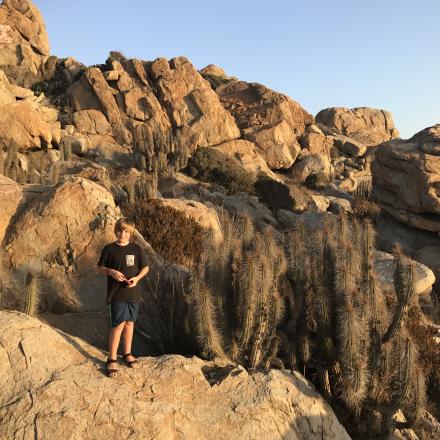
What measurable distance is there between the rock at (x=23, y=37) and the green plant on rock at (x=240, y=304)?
32.4 metres

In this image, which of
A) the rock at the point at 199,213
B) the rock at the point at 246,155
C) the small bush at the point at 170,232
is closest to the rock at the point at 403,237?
the rock at the point at 199,213

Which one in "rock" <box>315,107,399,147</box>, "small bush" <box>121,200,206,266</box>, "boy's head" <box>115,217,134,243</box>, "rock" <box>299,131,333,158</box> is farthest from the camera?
"rock" <box>315,107,399,147</box>

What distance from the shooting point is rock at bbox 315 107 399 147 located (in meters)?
44.6

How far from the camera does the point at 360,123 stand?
151 feet

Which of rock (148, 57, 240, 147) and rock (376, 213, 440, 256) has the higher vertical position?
rock (148, 57, 240, 147)

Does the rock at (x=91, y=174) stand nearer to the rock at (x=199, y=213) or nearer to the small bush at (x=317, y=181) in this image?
the rock at (x=199, y=213)

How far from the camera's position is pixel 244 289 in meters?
4.74

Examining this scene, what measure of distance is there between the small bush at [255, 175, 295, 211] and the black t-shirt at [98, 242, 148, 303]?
17.3m

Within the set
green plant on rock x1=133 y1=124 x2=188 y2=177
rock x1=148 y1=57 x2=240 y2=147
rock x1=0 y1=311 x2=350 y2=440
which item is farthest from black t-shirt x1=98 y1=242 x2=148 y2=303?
rock x1=148 y1=57 x2=240 y2=147

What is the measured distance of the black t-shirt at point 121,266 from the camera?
4.25m

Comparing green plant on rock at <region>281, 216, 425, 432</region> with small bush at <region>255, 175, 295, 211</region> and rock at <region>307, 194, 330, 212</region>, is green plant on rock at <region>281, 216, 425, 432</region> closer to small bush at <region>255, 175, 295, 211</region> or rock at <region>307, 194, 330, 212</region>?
rock at <region>307, 194, 330, 212</region>

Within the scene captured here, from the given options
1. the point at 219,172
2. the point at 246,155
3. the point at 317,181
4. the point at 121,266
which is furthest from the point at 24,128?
the point at 317,181

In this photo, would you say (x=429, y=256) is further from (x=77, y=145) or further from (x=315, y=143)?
(x=315, y=143)

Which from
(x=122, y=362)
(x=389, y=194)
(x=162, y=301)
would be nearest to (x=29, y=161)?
(x=389, y=194)
